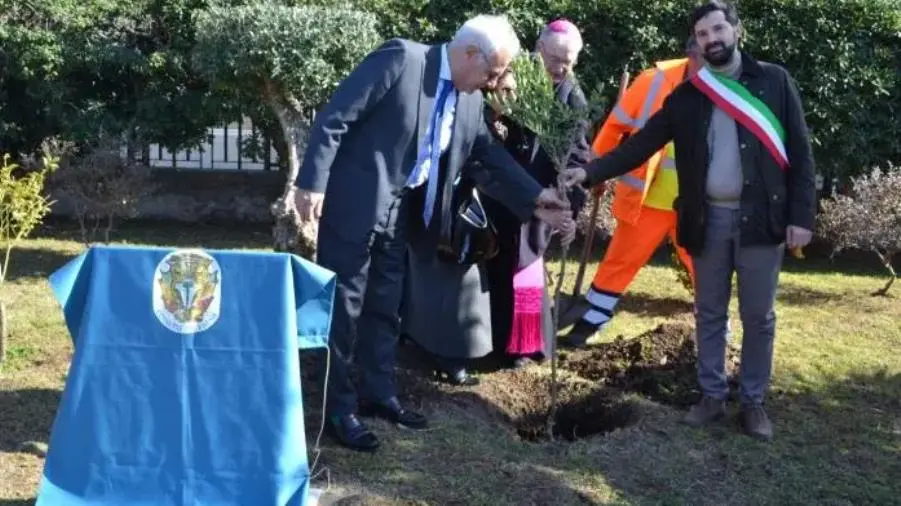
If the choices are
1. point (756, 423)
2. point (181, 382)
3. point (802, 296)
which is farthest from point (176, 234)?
point (181, 382)

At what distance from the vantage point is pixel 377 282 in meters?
4.77

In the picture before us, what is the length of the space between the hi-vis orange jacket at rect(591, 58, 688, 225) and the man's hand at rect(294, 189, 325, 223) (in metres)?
2.35

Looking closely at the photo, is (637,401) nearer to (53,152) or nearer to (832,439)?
(832,439)

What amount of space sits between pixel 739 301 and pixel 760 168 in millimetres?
641

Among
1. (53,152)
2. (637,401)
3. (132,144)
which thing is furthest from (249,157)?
(637,401)

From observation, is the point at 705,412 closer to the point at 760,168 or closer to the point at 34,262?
the point at 760,168

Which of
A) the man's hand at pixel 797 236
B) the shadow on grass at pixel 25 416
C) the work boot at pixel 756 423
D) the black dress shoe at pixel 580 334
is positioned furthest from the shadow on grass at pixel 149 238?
the man's hand at pixel 797 236

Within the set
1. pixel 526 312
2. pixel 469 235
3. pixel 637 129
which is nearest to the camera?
pixel 469 235

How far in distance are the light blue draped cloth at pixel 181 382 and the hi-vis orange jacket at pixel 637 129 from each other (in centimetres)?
296

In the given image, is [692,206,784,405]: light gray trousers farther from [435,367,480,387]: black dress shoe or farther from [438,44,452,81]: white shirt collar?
[438,44,452,81]: white shirt collar

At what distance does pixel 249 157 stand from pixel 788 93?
22.4 ft

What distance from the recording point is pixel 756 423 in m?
5.09

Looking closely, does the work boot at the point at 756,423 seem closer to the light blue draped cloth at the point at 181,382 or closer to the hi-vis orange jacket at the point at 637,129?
the hi-vis orange jacket at the point at 637,129

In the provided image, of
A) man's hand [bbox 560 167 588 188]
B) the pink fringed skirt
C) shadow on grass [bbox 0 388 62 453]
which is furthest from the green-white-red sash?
shadow on grass [bbox 0 388 62 453]
